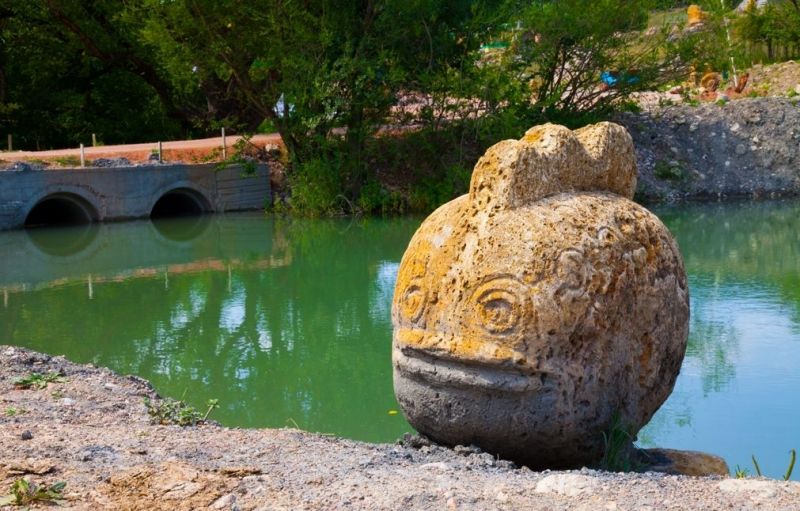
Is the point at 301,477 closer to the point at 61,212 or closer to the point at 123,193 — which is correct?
the point at 123,193

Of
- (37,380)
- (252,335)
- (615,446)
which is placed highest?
(615,446)

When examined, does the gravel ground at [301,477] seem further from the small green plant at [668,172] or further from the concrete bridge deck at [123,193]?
the small green plant at [668,172]

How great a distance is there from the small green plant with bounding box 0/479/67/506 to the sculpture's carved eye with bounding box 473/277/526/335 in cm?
233

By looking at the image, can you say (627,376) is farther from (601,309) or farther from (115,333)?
(115,333)

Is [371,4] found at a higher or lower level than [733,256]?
higher

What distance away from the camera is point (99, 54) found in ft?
103

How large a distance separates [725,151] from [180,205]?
1418 cm

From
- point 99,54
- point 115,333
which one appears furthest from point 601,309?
point 99,54

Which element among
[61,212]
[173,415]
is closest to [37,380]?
[173,415]

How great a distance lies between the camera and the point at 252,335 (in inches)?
515

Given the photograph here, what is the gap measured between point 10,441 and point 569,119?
2157 centimetres

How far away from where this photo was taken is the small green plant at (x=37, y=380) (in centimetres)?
837

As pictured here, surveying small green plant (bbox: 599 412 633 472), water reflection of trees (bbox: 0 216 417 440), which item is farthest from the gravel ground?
water reflection of trees (bbox: 0 216 417 440)

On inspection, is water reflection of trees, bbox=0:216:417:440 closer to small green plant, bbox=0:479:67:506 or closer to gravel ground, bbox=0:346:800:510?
gravel ground, bbox=0:346:800:510
